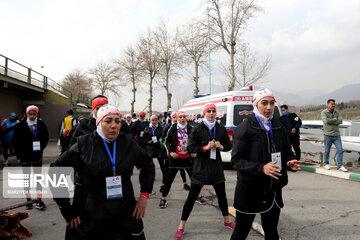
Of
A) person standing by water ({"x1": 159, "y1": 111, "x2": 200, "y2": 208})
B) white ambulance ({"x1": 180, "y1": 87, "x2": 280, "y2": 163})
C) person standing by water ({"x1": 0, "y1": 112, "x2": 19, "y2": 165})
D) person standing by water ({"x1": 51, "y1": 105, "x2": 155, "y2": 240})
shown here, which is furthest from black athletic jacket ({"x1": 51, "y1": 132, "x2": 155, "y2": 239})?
person standing by water ({"x1": 0, "y1": 112, "x2": 19, "y2": 165})

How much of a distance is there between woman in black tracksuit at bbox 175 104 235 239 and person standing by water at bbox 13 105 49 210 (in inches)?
123

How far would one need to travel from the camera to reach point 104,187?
2.04 meters

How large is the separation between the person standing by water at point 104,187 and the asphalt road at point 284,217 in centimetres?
165

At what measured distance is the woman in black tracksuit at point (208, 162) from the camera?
357 cm

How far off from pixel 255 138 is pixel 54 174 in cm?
194

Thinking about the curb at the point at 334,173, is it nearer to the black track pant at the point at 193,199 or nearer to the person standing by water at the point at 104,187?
the black track pant at the point at 193,199

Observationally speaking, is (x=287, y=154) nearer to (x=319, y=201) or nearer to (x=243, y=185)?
(x=243, y=185)

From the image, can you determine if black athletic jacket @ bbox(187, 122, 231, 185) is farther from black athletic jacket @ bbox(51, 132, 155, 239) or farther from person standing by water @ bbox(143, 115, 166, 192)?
person standing by water @ bbox(143, 115, 166, 192)

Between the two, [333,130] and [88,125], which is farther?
[333,130]

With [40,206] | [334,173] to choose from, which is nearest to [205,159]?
[40,206]

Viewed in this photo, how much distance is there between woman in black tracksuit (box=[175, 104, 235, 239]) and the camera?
357 cm

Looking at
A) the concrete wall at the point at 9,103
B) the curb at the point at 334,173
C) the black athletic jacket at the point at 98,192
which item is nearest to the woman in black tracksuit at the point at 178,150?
the black athletic jacket at the point at 98,192

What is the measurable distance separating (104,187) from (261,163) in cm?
147

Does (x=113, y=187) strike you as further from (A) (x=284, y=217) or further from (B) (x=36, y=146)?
(B) (x=36, y=146)
